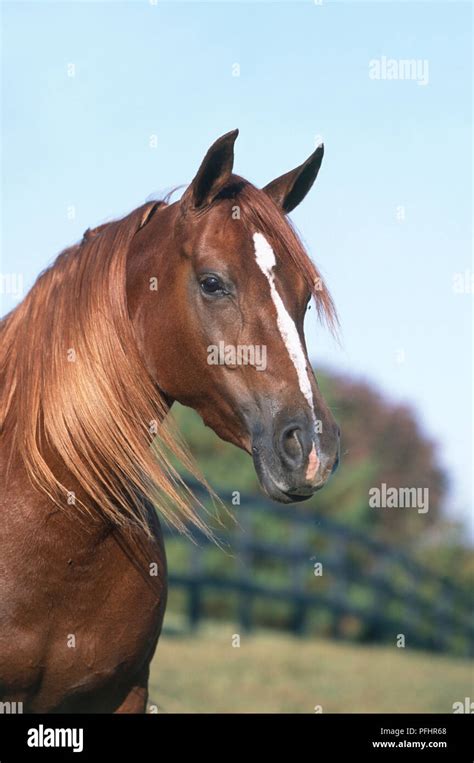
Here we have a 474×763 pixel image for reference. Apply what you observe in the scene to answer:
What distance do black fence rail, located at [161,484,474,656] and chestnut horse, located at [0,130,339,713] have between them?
25.0 feet

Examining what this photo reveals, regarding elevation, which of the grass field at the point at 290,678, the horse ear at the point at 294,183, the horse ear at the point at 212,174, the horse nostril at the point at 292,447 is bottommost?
the grass field at the point at 290,678

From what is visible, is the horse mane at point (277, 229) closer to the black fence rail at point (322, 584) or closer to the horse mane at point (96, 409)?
the horse mane at point (96, 409)

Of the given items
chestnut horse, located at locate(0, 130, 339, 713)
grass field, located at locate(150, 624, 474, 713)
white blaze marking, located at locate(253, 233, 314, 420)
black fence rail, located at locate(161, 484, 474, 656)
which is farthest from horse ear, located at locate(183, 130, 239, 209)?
black fence rail, located at locate(161, 484, 474, 656)

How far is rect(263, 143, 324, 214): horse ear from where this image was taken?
3379mm

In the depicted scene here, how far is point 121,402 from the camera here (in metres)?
3.19

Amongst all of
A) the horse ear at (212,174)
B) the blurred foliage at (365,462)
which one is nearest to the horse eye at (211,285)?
the horse ear at (212,174)

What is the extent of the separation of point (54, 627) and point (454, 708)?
6015mm

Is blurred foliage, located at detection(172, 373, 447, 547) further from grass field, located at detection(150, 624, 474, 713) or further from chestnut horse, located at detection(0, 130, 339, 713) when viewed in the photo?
chestnut horse, located at detection(0, 130, 339, 713)

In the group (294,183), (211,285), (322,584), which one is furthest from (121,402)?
(322,584)

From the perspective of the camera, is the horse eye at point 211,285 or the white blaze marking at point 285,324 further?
the horse eye at point 211,285

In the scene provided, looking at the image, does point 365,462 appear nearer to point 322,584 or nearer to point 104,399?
point 322,584

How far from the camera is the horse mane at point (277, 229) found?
3.09 metres

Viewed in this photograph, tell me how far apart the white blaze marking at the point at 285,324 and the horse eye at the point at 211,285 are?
142 mm
